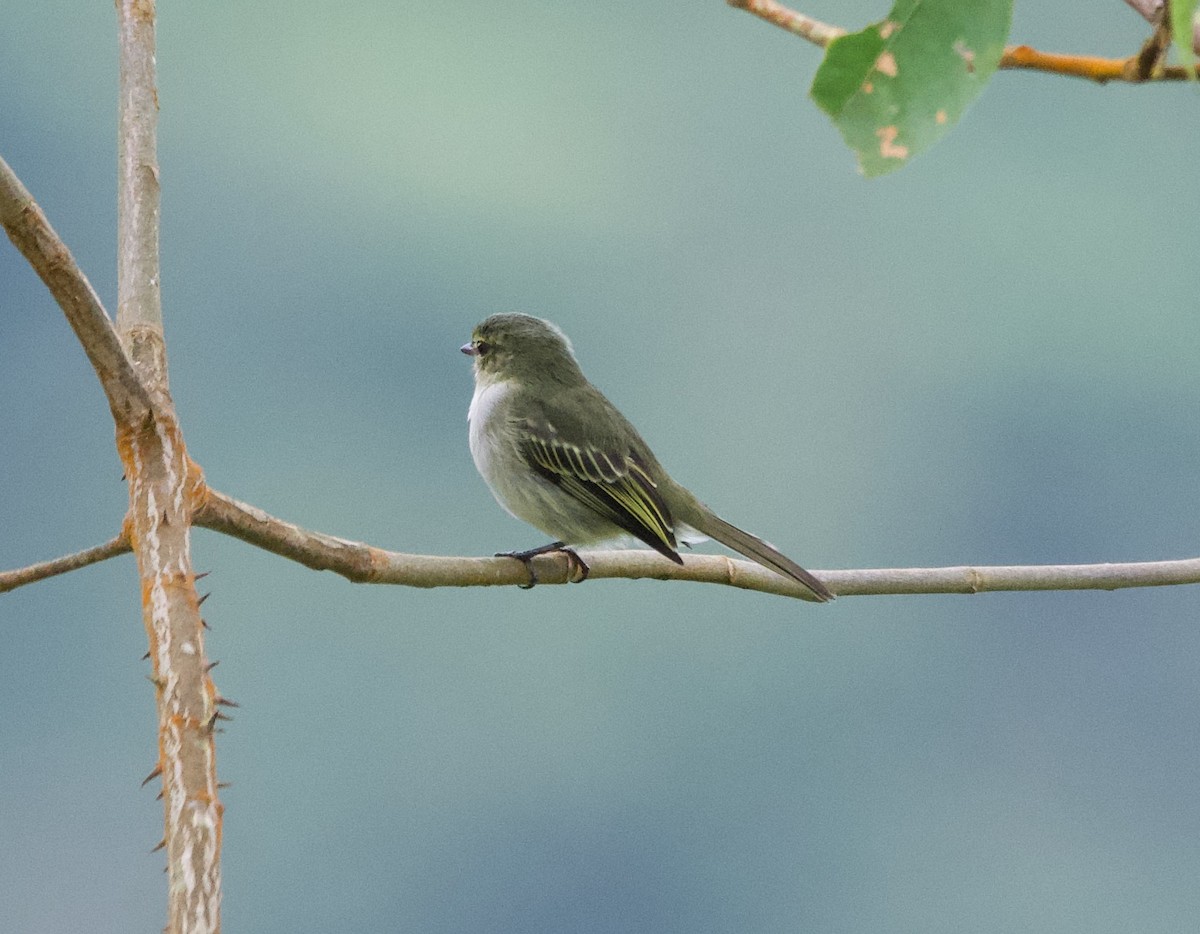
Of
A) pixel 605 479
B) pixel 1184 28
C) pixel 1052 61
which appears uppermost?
pixel 605 479

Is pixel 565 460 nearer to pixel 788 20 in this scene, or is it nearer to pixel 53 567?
pixel 53 567

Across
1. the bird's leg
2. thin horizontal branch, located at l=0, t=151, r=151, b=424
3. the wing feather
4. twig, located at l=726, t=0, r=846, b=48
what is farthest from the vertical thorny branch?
the wing feather

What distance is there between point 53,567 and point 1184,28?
1.31m

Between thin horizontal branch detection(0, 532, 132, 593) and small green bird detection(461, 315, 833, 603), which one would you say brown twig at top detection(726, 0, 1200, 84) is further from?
small green bird detection(461, 315, 833, 603)

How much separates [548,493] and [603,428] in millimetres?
252

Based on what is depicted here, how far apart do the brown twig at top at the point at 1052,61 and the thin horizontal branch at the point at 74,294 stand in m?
0.72

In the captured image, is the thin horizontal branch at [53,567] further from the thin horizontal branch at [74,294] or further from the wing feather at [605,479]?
the wing feather at [605,479]

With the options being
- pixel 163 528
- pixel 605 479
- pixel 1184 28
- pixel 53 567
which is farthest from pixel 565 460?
pixel 1184 28

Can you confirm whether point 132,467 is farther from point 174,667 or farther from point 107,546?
point 174,667

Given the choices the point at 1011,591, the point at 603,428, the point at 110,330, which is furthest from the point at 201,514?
the point at 603,428

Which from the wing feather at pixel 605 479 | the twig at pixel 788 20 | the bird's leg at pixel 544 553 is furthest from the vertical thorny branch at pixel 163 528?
the wing feather at pixel 605 479

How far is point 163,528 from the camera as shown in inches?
51.0

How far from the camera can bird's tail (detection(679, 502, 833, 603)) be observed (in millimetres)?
2160

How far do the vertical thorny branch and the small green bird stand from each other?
4.15 feet
